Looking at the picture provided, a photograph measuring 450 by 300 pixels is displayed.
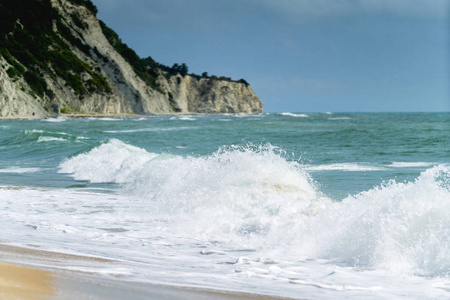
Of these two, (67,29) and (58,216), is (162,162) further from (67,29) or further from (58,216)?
(67,29)

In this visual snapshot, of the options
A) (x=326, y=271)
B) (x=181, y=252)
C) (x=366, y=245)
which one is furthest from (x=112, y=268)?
(x=366, y=245)

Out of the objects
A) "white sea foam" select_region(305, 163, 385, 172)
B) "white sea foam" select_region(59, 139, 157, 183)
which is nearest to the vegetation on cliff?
"white sea foam" select_region(59, 139, 157, 183)

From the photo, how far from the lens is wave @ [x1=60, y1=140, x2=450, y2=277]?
514 cm

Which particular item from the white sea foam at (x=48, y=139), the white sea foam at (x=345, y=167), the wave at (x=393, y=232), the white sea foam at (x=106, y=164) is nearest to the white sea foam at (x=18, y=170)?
the white sea foam at (x=106, y=164)

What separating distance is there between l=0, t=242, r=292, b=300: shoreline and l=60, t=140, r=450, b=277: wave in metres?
1.71

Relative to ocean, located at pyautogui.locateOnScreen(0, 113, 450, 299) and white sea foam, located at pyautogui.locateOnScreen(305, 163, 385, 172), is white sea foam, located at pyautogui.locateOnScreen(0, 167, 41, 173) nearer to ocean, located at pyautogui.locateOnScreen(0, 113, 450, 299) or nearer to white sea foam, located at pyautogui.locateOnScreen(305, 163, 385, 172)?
ocean, located at pyautogui.locateOnScreen(0, 113, 450, 299)

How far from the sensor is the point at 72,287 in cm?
368

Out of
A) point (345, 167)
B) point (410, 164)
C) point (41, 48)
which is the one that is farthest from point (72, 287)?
point (41, 48)

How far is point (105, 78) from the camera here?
84875 millimetres

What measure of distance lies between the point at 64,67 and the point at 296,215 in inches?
2885

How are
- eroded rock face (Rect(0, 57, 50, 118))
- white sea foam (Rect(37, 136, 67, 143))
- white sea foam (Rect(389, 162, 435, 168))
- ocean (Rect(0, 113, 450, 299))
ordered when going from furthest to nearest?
eroded rock face (Rect(0, 57, 50, 118)) → white sea foam (Rect(37, 136, 67, 143)) → white sea foam (Rect(389, 162, 435, 168)) → ocean (Rect(0, 113, 450, 299))

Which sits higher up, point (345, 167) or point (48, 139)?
point (48, 139)

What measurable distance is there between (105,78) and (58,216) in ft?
263

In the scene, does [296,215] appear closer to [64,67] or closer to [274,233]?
[274,233]
